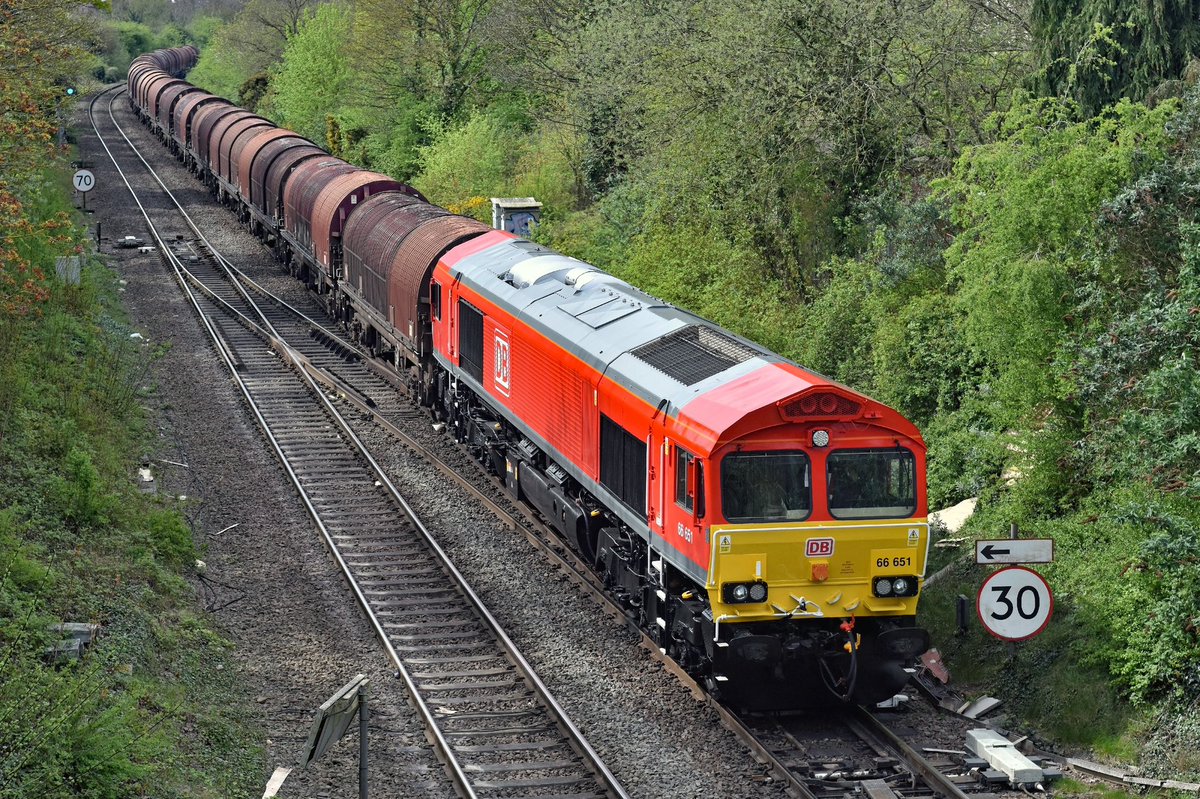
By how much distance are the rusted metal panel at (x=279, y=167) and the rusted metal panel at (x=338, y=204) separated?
5.14m

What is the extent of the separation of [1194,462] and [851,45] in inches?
518

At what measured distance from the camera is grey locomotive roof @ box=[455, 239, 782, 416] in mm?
13719

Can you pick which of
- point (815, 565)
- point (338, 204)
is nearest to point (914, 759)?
point (815, 565)

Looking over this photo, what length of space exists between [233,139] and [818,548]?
40.7 meters

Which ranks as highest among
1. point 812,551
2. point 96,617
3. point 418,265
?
point 418,265

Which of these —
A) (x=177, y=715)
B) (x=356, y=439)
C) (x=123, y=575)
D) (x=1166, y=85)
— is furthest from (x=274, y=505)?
(x=1166, y=85)

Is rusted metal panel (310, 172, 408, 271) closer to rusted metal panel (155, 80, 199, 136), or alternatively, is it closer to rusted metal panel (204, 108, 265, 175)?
rusted metal panel (204, 108, 265, 175)

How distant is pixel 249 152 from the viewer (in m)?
44.0

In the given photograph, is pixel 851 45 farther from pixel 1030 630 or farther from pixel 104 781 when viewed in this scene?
pixel 104 781

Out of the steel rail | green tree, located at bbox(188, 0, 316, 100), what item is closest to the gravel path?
the steel rail

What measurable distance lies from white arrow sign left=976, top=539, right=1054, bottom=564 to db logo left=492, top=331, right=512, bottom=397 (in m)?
9.13

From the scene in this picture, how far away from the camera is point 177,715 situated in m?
12.1

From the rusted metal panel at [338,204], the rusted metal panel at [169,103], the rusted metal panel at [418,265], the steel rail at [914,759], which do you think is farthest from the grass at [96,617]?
the rusted metal panel at [169,103]

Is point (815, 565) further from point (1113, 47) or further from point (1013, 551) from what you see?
point (1113, 47)
